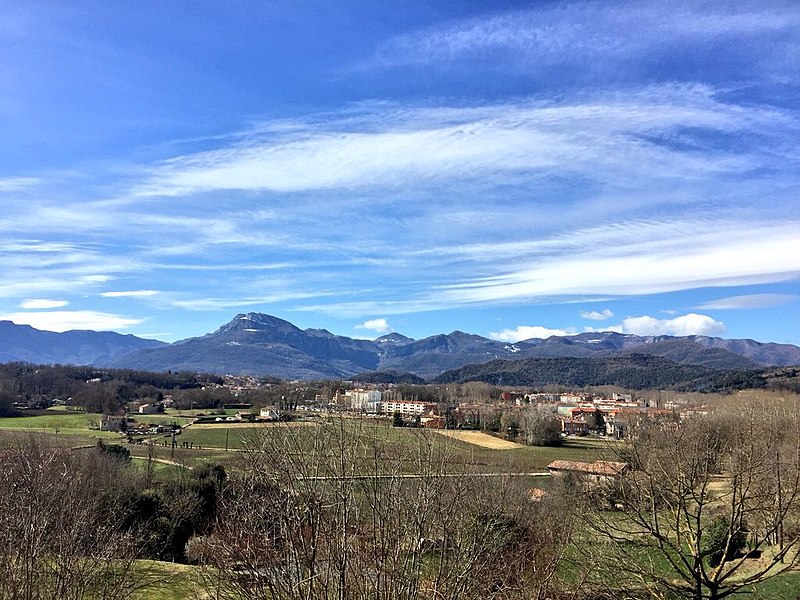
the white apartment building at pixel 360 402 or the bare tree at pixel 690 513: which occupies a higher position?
the white apartment building at pixel 360 402

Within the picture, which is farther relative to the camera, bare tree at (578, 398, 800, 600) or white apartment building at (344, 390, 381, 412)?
white apartment building at (344, 390, 381, 412)

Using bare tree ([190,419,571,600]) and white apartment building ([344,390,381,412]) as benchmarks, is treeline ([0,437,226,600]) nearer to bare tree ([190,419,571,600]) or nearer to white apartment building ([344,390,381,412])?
bare tree ([190,419,571,600])

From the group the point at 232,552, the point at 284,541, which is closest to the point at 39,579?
the point at 232,552

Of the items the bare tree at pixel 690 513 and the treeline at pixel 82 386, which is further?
the treeline at pixel 82 386

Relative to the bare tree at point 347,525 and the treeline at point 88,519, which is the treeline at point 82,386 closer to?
the treeline at point 88,519

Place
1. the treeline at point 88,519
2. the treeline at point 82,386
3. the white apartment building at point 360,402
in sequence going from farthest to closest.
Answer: the treeline at point 82,386 < the white apartment building at point 360,402 < the treeline at point 88,519

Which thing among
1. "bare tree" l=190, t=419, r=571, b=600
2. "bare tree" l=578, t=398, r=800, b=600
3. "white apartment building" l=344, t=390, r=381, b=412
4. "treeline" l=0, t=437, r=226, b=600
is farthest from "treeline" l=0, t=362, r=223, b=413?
"bare tree" l=190, t=419, r=571, b=600

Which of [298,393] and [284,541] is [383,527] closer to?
[284,541]

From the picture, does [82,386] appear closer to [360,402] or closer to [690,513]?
[360,402]

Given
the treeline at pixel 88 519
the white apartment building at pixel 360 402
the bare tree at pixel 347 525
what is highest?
the white apartment building at pixel 360 402

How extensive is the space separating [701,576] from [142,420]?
2911 inches

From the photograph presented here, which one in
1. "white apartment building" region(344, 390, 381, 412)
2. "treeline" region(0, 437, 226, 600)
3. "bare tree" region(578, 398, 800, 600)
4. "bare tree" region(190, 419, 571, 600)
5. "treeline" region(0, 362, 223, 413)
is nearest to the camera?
"bare tree" region(190, 419, 571, 600)

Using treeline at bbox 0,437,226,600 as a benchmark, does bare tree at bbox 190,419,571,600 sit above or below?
above

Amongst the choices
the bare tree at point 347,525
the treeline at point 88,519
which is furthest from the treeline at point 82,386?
the bare tree at point 347,525
